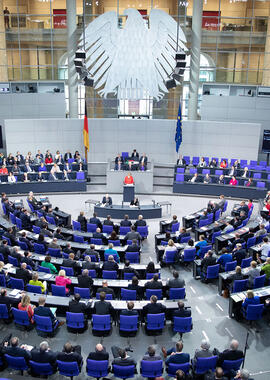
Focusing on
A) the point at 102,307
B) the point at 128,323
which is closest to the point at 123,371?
the point at 128,323

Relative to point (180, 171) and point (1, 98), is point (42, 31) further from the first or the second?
point (180, 171)

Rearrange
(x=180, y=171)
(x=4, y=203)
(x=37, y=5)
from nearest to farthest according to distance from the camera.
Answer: (x=4, y=203) → (x=180, y=171) → (x=37, y=5)

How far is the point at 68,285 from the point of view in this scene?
10320 mm

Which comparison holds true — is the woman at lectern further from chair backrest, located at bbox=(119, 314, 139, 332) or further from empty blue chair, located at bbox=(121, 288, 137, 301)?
chair backrest, located at bbox=(119, 314, 139, 332)

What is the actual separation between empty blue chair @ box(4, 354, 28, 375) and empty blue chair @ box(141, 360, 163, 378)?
7.15 ft

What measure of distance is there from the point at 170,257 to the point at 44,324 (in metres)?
4.74

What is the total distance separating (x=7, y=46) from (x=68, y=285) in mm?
20716

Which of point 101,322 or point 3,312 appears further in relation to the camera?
point 3,312

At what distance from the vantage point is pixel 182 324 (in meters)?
8.98

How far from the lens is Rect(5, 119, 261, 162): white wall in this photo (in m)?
23.5

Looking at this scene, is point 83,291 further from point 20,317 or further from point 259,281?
point 259,281

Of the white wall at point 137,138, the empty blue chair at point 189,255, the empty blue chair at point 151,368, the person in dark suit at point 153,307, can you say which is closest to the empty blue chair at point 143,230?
the empty blue chair at point 189,255

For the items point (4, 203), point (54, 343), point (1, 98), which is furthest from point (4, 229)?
point (1, 98)

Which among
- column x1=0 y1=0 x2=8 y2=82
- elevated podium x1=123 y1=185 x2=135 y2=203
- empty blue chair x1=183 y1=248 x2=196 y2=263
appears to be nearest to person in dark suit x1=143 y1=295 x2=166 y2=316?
empty blue chair x1=183 y1=248 x2=196 y2=263
